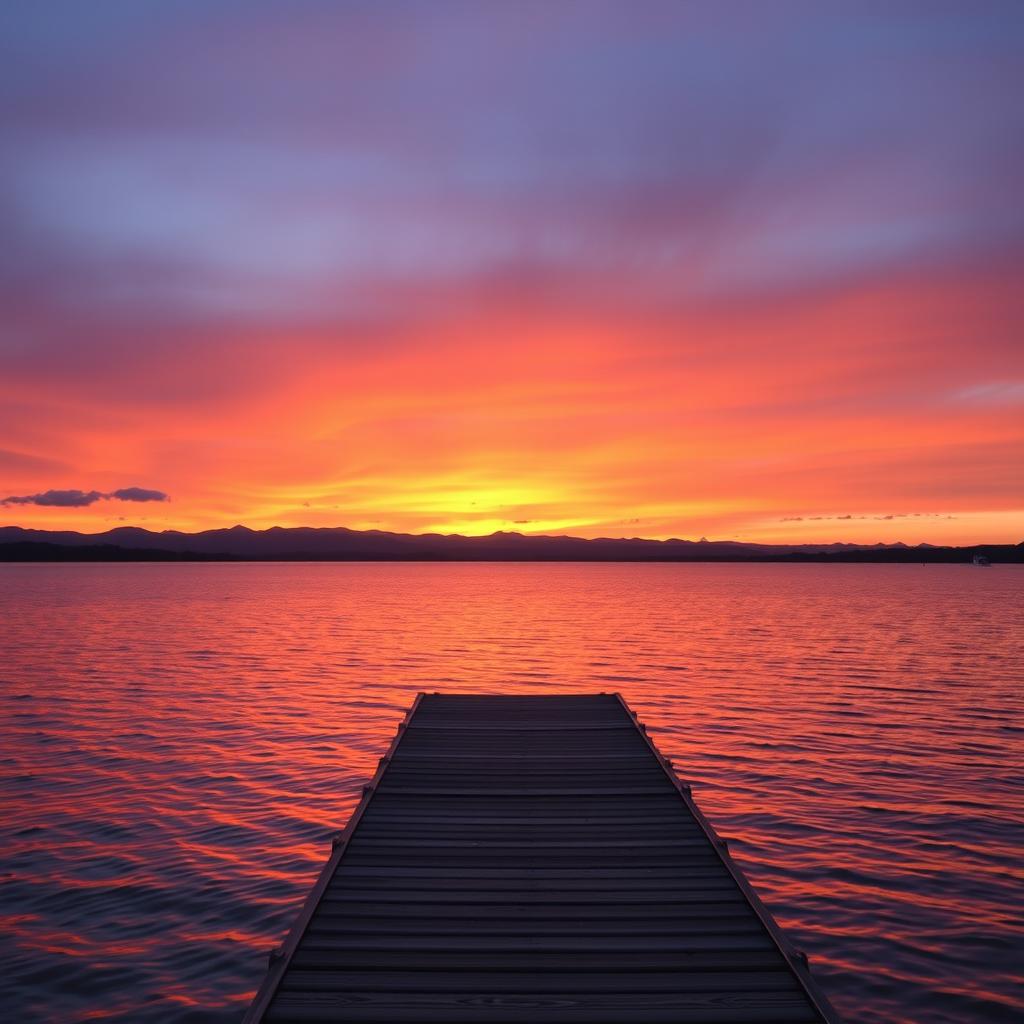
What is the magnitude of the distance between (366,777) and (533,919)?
12.4 metres

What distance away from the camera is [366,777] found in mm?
19969

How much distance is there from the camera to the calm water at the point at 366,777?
10711 millimetres

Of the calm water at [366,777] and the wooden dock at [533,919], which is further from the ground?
the wooden dock at [533,919]

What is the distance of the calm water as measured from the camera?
10.7 metres

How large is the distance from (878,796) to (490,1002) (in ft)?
47.2

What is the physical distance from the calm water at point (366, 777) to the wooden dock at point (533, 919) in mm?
2462

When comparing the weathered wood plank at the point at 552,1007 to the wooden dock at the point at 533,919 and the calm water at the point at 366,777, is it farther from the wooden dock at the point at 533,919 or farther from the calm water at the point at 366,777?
the calm water at the point at 366,777

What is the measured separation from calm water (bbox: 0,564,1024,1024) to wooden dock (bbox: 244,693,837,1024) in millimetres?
2462

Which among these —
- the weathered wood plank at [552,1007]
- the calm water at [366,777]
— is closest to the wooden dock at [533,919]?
the weathered wood plank at [552,1007]

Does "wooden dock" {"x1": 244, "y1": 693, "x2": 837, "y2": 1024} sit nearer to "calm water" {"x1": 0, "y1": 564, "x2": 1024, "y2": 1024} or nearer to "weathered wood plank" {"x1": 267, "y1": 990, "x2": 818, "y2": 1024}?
"weathered wood plank" {"x1": 267, "y1": 990, "x2": 818, "y2": 1024}

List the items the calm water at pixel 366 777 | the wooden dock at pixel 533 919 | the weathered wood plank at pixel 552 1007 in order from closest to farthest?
the weathered wood plank at pixel 552 1007, the wooden dock at pixel 533 919, the calm water at pixel 366 777

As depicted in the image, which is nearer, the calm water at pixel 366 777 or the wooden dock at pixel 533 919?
the wooden dock at pixel 533 919

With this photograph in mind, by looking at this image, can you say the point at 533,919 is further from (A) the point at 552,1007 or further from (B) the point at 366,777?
(B) the point at 366,777

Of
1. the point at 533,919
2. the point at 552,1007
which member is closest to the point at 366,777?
the point at 533,919
